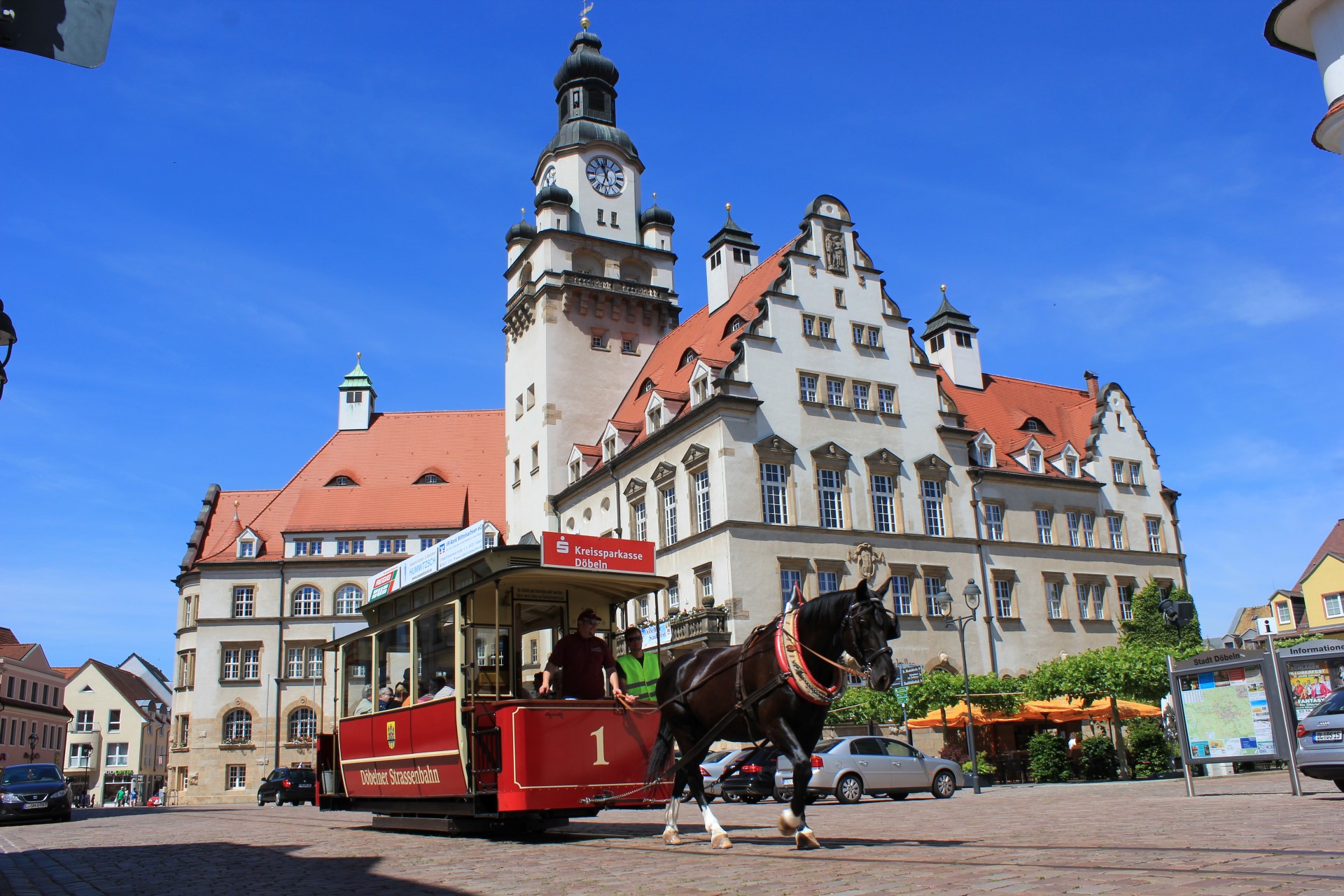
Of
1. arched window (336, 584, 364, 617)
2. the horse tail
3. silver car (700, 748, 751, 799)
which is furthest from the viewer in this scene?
arched window (336, 584, 364, 617)

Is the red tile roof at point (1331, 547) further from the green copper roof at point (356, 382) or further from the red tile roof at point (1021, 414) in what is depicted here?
the green copper roof at point (356, 382)

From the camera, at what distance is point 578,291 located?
50.0 metres

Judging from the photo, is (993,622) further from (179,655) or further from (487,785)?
(179,655)

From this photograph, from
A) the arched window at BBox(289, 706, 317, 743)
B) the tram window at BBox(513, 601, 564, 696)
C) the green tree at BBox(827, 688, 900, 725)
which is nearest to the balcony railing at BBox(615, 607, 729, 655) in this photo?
the green tree at BBox(827, 688, 900, 725)

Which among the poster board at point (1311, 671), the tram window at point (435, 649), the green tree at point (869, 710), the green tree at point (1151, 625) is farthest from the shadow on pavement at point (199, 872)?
the green tree at point (1151, 625)

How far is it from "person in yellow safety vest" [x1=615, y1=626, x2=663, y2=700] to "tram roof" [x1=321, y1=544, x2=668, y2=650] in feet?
1.94

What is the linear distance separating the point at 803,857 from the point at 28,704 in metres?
86.5

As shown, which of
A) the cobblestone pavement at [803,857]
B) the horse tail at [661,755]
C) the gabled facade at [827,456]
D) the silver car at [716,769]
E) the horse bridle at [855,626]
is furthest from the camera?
the gabled facade at [827,456]

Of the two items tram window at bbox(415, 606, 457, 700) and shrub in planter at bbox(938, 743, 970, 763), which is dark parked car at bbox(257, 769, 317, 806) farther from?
tram window at bbox(415, 606, 457, 700)

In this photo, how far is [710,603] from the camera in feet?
116

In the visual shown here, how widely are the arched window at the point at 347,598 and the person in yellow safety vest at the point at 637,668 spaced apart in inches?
1937

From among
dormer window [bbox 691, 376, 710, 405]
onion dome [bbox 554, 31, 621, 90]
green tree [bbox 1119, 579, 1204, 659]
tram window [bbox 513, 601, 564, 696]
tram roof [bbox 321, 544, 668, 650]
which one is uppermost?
onion dome [bbox 554, 31, 621, 90]

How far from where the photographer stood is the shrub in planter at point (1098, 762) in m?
31.1

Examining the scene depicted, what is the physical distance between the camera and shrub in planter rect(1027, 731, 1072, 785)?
31016 mm
